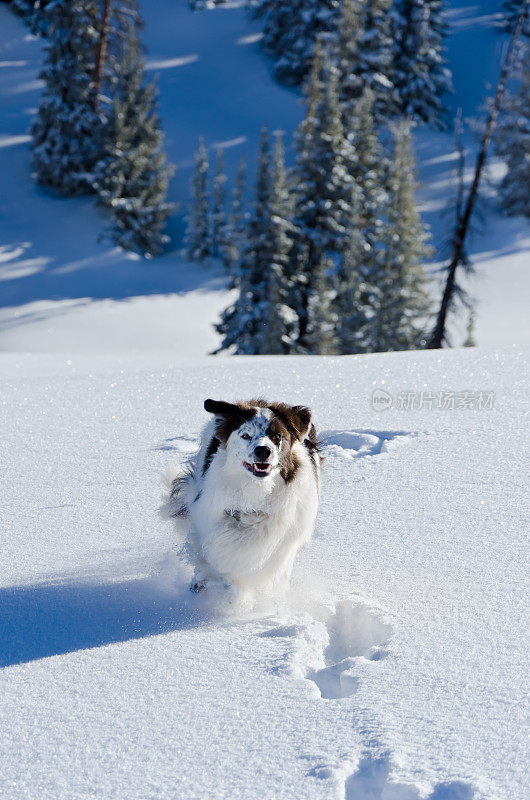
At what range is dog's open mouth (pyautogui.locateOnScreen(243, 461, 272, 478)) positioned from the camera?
341 cm

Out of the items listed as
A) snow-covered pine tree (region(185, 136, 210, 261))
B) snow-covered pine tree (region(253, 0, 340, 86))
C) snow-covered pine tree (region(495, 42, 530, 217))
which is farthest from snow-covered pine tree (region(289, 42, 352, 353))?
snow-covered pine tree (region(253, 0, 340, 86))

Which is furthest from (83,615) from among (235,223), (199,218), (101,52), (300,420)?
(101,52)

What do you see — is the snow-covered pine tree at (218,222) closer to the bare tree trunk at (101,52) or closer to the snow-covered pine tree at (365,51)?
the bare tree trunk at (101,52)

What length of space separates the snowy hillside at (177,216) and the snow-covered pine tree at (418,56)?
5.72ft

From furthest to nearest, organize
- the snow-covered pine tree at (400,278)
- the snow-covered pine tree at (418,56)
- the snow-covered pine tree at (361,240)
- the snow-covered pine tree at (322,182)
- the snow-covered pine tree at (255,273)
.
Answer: the snow-covered pine tree at (418,56), the snow-covered pine tree at (322,182), the snow-covered pine tree at (361,240), the snow-covered pine tree at (400,278), the snow-covered pine tree at (255,273)

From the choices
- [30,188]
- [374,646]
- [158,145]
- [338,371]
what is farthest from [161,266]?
[374,646]

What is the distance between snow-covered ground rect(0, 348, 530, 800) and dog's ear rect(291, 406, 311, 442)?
0.83m

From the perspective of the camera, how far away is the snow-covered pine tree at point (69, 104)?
29.7 m

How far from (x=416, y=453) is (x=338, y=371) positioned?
110 inches

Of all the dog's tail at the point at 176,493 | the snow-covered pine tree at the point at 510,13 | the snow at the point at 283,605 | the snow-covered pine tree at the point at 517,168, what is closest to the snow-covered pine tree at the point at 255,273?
the snow at the point at 283,605

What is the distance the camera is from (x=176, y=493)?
4.28 m

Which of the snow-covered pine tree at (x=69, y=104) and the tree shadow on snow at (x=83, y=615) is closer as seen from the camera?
the tree shadow on snow at (x=83, y=615)

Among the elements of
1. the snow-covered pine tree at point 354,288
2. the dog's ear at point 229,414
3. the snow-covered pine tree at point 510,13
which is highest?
the snow-covered pine tree at point 510,13

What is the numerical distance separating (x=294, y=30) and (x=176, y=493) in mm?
43893
